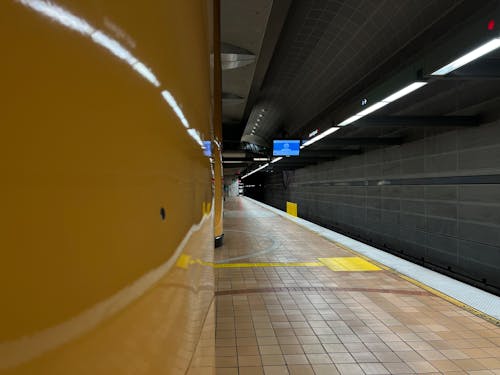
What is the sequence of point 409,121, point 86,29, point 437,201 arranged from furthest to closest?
1. point 437,201
2. point 409,121
3. point 86,29

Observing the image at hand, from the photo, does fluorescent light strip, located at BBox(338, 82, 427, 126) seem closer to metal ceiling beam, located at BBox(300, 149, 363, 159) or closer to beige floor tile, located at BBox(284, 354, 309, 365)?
beige floor tile, located at BBox(284, 354, 309, 365)

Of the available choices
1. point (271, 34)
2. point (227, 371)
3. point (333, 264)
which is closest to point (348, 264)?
point (333, 264)

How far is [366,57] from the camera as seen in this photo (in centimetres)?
873

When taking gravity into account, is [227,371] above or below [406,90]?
below

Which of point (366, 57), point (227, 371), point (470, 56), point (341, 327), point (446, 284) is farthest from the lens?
point (366, 57)

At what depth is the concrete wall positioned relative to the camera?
7.32 metres

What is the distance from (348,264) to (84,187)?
747cm

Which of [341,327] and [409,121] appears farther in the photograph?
[409,121]

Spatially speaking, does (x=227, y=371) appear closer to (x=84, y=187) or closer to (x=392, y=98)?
(x=84, y=187)

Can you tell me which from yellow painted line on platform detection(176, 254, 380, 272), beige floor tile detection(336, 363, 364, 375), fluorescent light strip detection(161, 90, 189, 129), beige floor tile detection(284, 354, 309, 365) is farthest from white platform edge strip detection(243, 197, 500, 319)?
fluorescent light strip detection(161, 90, 189, 129)

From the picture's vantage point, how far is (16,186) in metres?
0.25

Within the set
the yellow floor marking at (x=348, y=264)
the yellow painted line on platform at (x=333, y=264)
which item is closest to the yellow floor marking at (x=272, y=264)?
the yellow painted line on platform at (x=333, y=264)

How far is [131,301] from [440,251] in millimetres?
10217

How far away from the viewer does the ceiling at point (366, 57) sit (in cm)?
464
